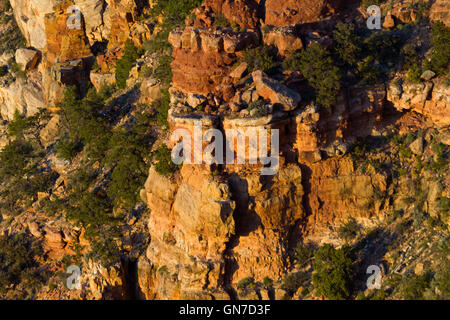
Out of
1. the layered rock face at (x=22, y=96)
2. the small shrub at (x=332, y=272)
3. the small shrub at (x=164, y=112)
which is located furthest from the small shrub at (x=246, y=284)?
the layered rock face at (x=22, y=96)

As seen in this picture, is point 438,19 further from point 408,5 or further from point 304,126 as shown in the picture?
point 304,126

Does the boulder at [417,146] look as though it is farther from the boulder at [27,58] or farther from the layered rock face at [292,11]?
the boulder at [27,58]

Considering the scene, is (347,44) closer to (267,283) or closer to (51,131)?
(267,283)

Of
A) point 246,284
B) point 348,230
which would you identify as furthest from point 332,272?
point 246,284

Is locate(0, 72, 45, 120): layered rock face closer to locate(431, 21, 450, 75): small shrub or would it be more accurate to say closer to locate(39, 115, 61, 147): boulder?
locate(39, 115, 61, 147): boulder

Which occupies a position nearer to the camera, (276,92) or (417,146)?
(276,92)

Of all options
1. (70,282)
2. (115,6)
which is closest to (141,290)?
(70,282)
